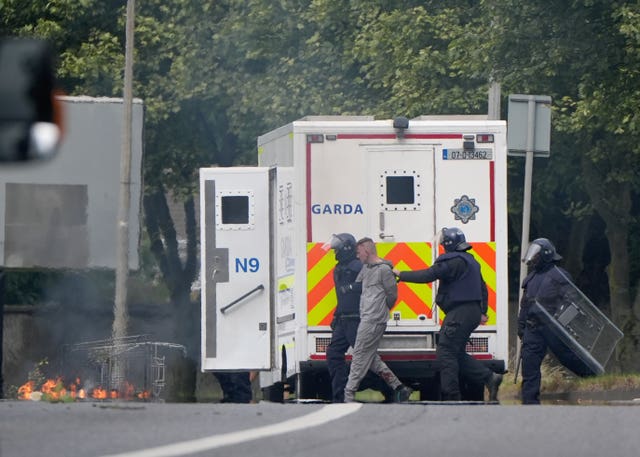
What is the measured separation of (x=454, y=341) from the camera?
14867 millimetres

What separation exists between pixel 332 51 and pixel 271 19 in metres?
1.58

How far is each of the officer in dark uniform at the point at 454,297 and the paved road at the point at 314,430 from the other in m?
3.94

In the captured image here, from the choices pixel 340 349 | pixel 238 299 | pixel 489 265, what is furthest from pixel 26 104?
pixel 238 299

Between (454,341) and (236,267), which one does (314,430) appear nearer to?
(454,341)

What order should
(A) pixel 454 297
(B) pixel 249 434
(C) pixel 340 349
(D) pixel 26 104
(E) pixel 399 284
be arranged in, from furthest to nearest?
(E) pixel 399 284 < (C) pixel 340 349 < (A) pixel 454 297 < (B) pixel 249 434 < (D) pixel 26 104

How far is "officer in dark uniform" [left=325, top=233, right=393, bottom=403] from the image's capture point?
15.0 metres

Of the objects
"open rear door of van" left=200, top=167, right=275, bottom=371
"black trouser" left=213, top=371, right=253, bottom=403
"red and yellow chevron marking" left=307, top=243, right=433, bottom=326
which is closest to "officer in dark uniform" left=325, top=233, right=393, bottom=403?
"red and yellow chevron marking" left=307, top=243, right=433, bottom=326

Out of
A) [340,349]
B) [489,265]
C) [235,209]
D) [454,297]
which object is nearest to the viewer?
[454,297]

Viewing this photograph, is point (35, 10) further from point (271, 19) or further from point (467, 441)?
point (467, 441)

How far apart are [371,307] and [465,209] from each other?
125cm

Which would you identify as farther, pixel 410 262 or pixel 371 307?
pixel 410 262

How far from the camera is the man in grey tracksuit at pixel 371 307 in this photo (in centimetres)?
1485

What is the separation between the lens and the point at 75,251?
2467 centimetres

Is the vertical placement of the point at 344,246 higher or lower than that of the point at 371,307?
higher
